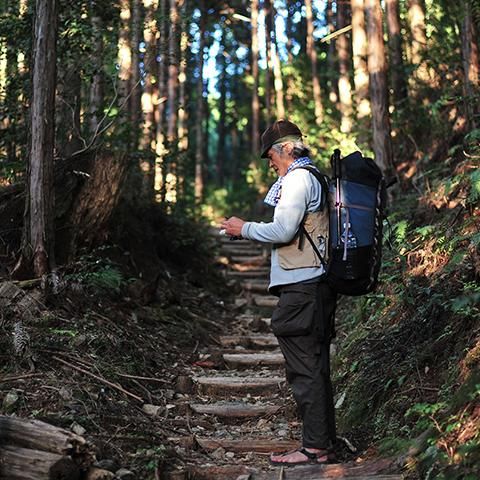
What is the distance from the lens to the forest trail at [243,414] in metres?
4.63

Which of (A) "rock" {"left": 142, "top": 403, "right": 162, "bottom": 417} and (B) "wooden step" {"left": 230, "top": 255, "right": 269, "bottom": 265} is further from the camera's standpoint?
(B) "wooden step" {"left": 230, "top": 255, "right": 269, "bottom": 265}

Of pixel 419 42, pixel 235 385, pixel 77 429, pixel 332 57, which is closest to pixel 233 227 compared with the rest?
pixel 77 429

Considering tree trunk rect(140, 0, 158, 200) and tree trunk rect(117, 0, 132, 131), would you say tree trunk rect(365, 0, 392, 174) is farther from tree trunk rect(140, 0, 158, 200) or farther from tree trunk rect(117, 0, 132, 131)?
tree trunk rect(117, 0, 132, 131)

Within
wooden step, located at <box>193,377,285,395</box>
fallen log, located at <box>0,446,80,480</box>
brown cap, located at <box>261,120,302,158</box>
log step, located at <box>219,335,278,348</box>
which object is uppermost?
brown cap, located at <box>261,120,302,158</box>

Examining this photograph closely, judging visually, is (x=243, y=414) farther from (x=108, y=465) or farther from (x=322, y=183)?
(x=322, y=183)

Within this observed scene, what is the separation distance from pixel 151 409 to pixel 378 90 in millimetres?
6911

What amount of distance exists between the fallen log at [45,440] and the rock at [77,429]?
360 mm

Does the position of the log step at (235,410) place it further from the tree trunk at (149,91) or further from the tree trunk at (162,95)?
the tree trunk at (162,95)

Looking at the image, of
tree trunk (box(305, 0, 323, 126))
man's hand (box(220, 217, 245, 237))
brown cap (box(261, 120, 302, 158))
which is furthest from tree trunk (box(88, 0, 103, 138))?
tree trunk (box(305, 0, 323, 126))

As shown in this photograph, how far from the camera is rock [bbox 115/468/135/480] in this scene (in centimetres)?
430

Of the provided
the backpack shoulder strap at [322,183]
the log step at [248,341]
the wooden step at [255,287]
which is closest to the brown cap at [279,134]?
the backpack shoulder strap at [322,183]

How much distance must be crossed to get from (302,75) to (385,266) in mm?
19792

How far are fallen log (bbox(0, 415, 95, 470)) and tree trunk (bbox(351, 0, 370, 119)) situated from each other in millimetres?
9957

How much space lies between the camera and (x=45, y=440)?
166 inches
